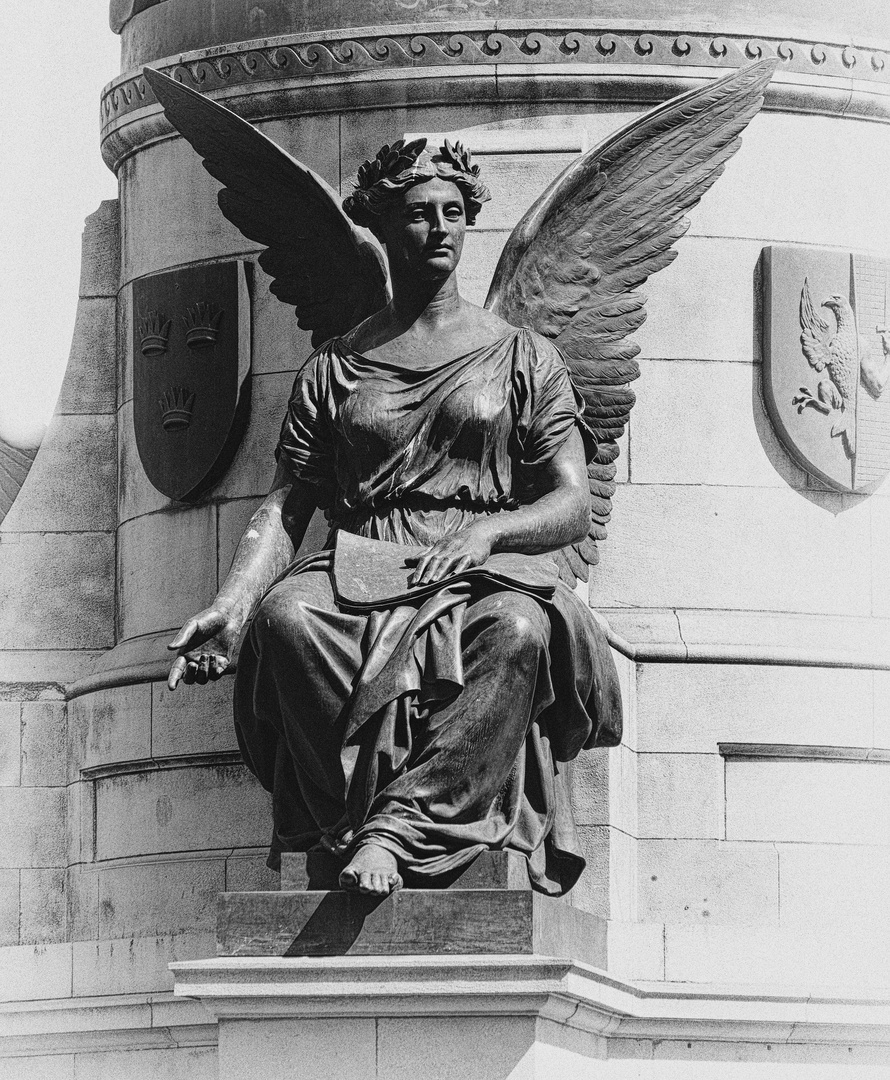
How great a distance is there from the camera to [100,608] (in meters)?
14.0

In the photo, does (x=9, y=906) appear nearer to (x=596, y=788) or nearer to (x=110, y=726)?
(x=110, y=726)

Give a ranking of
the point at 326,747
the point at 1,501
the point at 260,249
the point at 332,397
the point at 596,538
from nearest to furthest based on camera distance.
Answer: the point at 326,747 → the point at 332,397 → the point at 596,538 → the point at 260,249 → the point at 1,501

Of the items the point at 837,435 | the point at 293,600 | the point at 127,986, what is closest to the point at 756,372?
the point at 837,435

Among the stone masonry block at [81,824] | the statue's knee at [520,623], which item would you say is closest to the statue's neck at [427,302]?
the statue's knee at [520,623]

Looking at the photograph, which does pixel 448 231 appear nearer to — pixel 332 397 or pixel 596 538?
pixel 332 397

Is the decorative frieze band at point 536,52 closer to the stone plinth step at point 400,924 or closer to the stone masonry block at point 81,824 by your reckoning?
the stone masonry block at point 81,824

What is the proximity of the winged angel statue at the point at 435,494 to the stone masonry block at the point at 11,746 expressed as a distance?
2.67 m

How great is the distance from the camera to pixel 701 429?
12867 mm


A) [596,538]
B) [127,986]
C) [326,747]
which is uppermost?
[596,538]

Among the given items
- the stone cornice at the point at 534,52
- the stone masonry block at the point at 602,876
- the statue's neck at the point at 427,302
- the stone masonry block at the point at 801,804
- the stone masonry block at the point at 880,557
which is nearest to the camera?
the statue's neck at the point at 427,302

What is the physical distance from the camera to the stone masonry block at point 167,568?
13.3 metres

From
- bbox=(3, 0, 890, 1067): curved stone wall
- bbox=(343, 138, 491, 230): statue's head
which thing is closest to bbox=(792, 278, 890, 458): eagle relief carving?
bbox=(3, 0, 890, 1067): curved stone wall

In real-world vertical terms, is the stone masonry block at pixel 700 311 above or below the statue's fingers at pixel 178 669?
above

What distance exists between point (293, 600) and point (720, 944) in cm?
276
